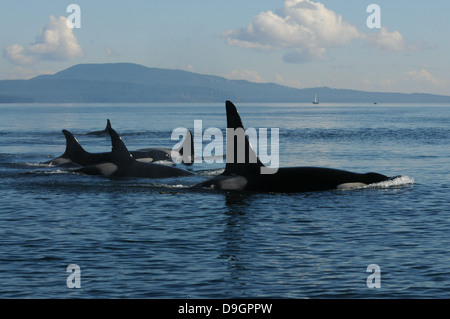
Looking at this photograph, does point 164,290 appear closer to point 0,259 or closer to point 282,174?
point 0,259

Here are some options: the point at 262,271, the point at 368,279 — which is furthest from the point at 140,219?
the point at 368,279

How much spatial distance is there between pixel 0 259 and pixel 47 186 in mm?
12466

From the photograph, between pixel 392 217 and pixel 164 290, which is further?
pixel 392 217

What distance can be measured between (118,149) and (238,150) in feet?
22.9

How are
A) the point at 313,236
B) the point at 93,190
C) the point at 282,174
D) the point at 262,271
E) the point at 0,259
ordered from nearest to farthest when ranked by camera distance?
the point at 262,271 < the point at 0,259 < the point at 313,236 < the point at 282,174 < the point at 93,190

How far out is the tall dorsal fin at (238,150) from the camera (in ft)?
79.2

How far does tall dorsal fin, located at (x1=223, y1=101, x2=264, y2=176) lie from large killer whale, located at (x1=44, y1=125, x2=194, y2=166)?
29.5 feet

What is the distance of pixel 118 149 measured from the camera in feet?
96.9

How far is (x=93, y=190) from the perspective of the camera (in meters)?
27.3

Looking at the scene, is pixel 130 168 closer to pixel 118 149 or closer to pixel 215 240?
pixel 118 149

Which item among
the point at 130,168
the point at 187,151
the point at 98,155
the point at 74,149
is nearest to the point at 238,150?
the point at 130,168

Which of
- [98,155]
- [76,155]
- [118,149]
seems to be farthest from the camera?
[76,155]

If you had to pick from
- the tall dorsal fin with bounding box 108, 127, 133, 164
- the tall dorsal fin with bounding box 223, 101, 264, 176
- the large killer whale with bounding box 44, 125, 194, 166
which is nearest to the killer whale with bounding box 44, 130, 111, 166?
the large killer whale with bounding box 44, 125, 194, 166

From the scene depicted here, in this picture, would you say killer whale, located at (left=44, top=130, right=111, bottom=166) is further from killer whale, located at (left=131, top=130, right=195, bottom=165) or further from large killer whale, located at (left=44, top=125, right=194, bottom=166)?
killer whale, located at (left=131, top=130, right=195, bottom=165)
